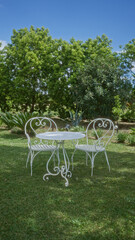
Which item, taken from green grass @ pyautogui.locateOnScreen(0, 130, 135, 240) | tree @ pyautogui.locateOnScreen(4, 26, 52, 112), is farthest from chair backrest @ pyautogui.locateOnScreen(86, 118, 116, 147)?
tree @ pyautogui.locateOnScreen(4, 26, 52, 112)

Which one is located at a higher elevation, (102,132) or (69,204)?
(102,132)

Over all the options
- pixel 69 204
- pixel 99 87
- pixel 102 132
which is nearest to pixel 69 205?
pixel 69 204

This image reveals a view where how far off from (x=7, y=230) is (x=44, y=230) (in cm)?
39

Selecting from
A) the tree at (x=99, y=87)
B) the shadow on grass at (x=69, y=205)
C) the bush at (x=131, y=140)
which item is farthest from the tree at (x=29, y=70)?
the shadow on grass at (x=69, y=205)

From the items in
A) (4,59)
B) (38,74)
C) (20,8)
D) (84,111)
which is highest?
(20,8)

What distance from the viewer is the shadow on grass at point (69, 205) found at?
2.17 metres

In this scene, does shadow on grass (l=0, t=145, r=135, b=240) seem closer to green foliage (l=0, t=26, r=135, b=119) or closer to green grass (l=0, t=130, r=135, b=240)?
green grass (l=0, t=130, r=135, b=240)

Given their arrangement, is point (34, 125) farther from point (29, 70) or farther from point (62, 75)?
point (29, 70)

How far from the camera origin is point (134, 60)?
14195 millimetres

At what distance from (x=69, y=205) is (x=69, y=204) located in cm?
3

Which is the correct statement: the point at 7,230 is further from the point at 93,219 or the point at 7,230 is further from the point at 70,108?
the point at 70,108

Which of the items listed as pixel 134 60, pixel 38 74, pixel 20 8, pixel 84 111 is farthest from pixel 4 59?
pixel 134 60

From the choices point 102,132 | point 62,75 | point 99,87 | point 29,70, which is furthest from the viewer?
point 29,70

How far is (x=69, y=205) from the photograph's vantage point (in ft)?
8.96
